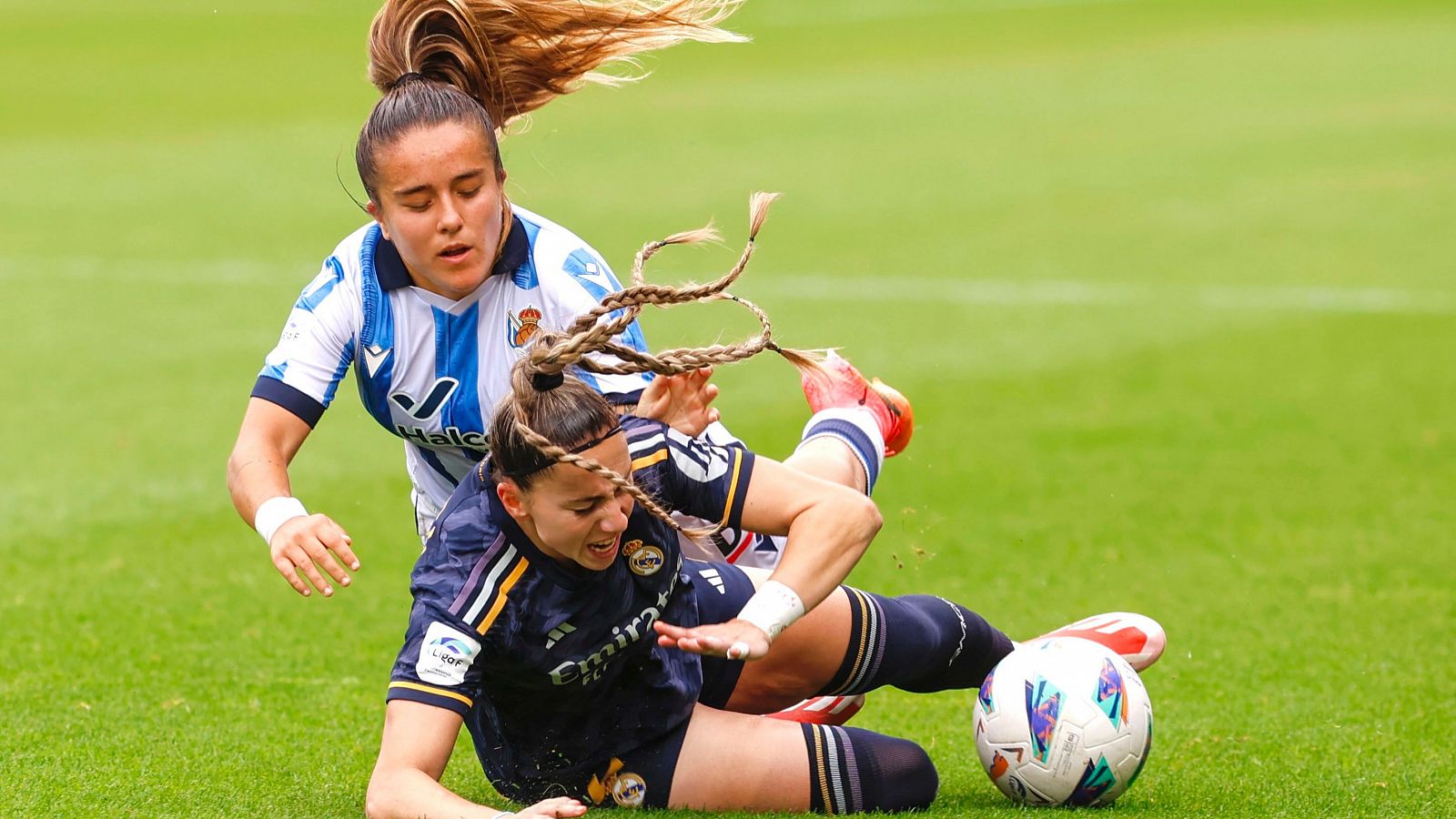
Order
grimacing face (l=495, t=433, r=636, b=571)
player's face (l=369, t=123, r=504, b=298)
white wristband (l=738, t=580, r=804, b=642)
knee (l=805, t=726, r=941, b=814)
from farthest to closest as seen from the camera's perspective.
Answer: player's face (l=369, t=123, r=504, b=298) → knee (l=805, t=726, r=941, b=814) → white wristband (l=738, t=580, r=804, b=642) → grimacing face (l=495, t=433, r=636, b=571)

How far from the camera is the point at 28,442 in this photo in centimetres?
1073

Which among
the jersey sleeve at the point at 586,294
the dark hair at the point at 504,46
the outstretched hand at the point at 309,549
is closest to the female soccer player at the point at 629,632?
the outstretched hand at the point at 309,549

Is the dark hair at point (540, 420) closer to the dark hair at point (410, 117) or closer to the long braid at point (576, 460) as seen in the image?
the long braid at point (576, 460)

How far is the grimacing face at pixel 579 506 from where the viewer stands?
14.3ft

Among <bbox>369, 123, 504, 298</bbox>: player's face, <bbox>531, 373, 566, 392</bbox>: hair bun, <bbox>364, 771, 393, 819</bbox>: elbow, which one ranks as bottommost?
<bbox>364, 771, 393, 819</bbox>: elbow

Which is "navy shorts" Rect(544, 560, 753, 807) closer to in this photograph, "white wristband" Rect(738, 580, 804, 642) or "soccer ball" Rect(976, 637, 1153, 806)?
"white wristband" Rect(738, 580, 804, 642)

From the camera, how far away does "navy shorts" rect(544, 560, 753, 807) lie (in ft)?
16.4

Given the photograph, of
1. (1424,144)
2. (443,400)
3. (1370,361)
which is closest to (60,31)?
(1424,144)

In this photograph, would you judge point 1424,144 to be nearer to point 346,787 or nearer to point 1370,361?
point 1370,361

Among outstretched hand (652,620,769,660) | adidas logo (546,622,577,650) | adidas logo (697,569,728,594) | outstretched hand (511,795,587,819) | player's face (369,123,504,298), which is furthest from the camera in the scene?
adidas logo (697,569,728,594)

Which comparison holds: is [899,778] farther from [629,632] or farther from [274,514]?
[274,514]

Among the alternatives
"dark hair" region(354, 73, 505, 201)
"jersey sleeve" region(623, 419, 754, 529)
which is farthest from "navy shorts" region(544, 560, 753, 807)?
"dark hair" region(354, 73, 505, 201)

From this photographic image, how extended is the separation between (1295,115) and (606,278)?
70.0ft

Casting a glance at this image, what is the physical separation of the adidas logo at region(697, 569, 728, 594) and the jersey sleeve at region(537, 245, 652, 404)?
1.78 ft
